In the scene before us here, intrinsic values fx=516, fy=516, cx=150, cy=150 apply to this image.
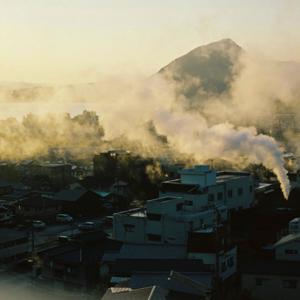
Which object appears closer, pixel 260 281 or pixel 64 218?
pixel 260 281

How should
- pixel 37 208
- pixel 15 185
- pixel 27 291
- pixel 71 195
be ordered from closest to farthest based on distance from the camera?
pixel 27 291 < pixel 37 208 < pixel 71 195 < pixel 15 185

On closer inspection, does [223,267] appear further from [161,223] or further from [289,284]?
[161,223]

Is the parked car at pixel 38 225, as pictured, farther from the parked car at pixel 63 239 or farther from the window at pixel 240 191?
the window at pixel 240 191

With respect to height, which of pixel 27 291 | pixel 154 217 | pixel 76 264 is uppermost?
pixel 154 217

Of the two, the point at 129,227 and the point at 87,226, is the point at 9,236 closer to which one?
the point at 129,227

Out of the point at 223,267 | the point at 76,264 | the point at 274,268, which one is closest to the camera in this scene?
the point at 274,268

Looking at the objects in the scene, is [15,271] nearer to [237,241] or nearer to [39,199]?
[237,241]

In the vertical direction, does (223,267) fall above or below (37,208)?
below

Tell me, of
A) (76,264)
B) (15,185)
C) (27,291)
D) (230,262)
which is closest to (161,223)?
(230,262)
